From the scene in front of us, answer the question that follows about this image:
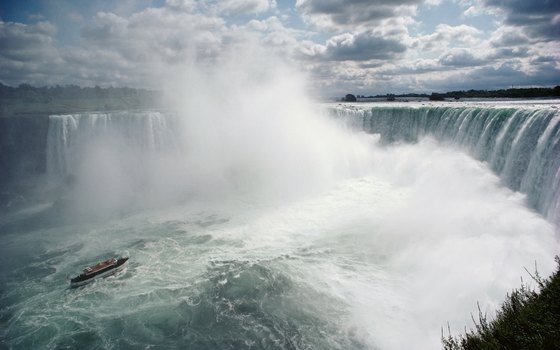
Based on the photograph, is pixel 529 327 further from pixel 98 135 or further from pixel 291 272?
pixel 98 135

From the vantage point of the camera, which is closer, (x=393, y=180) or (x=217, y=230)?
(x=217, y=230)

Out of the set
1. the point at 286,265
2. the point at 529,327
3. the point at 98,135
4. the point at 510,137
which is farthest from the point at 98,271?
the point at 510,137

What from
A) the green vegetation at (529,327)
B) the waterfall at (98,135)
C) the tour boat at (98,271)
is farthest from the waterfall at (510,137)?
the waterfall at (98,135)

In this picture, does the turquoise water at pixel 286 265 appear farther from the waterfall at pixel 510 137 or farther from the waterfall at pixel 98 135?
the waterfall at pixel 98 135

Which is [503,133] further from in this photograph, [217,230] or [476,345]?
[217,230]

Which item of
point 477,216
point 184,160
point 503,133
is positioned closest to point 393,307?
point 477,216

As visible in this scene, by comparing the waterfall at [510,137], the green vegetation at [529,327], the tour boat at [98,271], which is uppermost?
the waterfall at [510,137]
